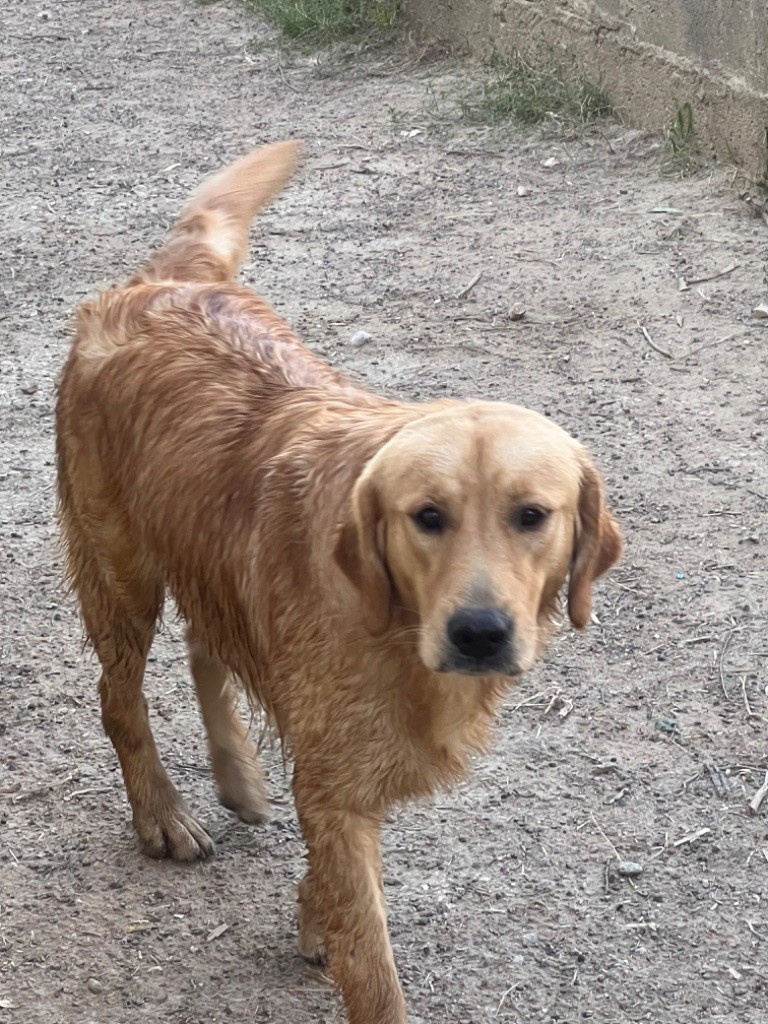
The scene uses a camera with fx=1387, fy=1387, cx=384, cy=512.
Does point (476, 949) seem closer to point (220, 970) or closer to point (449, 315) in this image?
point (220, 970)

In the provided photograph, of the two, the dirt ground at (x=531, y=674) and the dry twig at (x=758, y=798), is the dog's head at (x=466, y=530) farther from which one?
the dry twig at (x=758, y=798)

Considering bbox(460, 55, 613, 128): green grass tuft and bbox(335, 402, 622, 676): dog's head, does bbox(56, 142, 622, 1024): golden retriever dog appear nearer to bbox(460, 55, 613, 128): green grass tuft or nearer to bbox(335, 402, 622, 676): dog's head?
bbox(335, 402, 622, 676): dog's head

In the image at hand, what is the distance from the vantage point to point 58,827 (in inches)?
151

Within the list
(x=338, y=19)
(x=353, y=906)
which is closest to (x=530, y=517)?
(x=353, y=906)

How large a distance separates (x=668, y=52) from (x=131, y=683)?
17.8 feet

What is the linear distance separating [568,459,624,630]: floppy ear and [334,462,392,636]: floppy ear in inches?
15.7

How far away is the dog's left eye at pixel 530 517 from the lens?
2576mm

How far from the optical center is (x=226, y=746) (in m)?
3.75

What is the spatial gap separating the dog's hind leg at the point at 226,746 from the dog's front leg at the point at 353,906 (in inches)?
33.8

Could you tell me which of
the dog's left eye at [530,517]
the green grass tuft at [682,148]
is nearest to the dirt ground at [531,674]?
the green grass tuft at [682,148]

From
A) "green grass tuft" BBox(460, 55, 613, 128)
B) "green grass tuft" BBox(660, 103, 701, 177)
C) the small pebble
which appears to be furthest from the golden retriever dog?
"green grass tuft" BBox(460, 55, 613, 128)

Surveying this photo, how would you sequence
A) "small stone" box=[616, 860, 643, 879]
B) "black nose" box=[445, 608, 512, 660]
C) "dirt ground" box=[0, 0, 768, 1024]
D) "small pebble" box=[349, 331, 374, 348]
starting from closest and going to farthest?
"black nose" box=[445, 608, 512, 660]
"dirt ground" box=[0, 0, 768, 1024]
"small stone" box=[616, 860, 643, 879]
"small pebble" box=[349, 331, 374, 348]

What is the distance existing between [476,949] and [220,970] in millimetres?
623

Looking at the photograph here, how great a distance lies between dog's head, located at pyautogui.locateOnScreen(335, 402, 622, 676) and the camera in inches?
99.4
